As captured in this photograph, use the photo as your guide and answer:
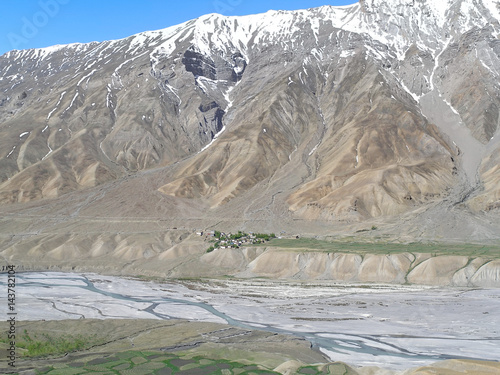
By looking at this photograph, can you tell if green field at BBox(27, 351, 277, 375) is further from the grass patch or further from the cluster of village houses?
the cluster of village houses

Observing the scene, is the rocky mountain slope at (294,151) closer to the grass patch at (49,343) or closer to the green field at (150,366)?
the grass patch at (49,343)

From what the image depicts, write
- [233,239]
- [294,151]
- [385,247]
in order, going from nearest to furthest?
[385,247], [233,239], [294,151]

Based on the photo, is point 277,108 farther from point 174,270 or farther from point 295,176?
point 174,270

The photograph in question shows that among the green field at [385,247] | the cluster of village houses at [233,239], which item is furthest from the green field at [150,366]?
the cluster of village houses at [233,239]

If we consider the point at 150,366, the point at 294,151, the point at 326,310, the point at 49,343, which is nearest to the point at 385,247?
the point at 326,310

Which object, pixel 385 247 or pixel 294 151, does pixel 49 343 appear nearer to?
pixel 385 247

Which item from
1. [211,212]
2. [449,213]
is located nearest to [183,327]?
[449,213]
